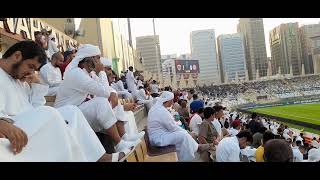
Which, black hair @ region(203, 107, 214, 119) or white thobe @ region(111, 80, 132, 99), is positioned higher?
white thobe @ region(111, 80, 132, 99)

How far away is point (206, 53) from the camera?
8488 cm

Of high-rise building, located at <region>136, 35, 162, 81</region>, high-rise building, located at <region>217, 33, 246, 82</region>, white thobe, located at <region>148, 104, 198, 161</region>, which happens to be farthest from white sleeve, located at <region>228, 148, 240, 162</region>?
high-rise building, located at <region>217, 33, 246, 82</region>

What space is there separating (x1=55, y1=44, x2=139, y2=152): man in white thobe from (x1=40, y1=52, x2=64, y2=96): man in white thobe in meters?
1.12

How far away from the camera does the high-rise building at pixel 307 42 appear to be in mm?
73062

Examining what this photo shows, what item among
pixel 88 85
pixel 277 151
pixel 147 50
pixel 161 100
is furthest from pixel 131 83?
pixel 147 50

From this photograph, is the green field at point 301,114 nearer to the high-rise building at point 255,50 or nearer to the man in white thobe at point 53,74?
the man in white thobe at point 53,74

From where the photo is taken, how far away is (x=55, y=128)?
2.01m

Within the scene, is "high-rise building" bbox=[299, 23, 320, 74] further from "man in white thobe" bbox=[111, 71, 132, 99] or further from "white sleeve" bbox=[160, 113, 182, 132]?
"white sleeve" bbox=[160, 113, 182, 132]

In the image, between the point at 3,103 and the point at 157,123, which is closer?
the point at 3,103

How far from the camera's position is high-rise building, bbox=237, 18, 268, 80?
85250mm

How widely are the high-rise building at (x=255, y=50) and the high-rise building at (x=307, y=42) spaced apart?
9.04 meters
